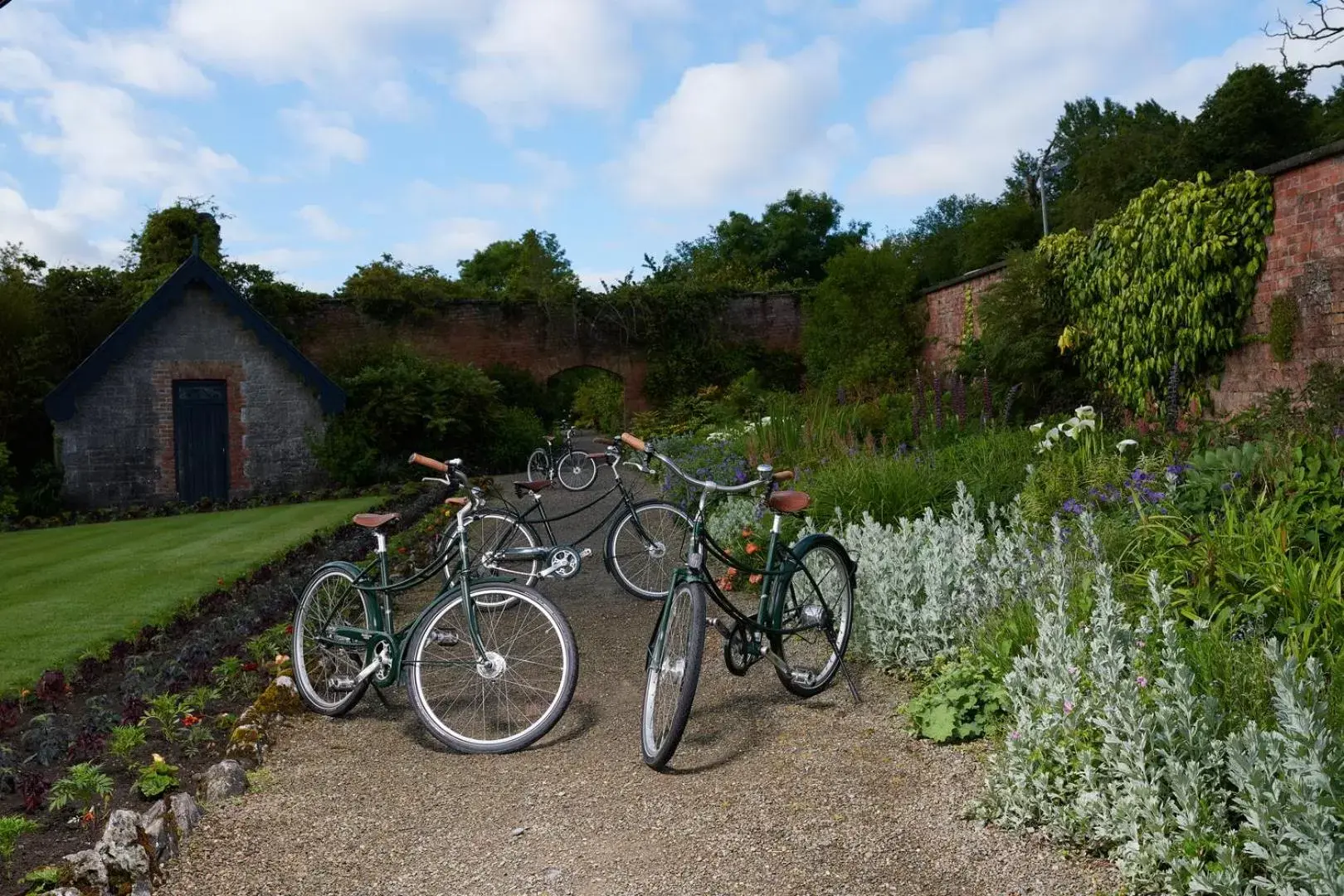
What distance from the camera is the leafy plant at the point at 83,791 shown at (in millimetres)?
3312

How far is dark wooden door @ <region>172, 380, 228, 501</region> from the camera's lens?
15.8 metres

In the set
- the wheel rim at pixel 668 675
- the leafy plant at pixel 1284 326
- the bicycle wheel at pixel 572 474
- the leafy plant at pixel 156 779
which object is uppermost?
the leafy plant at pixel 1284 326

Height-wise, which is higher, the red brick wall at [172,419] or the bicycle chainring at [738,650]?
the red brick wall at [172,419]

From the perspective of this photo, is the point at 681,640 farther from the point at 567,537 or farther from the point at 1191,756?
the point at 567,537

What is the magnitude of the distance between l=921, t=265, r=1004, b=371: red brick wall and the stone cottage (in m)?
10.4

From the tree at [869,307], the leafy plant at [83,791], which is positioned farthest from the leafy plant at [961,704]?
the tree at [869,307]

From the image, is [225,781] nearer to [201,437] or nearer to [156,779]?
[156,779]

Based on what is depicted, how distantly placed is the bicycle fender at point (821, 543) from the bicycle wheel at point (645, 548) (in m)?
2.19

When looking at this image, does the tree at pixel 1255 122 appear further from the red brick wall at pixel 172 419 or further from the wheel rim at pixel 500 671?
the wheel rim at pixel 500 671

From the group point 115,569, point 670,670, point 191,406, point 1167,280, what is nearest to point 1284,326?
point 1167,280

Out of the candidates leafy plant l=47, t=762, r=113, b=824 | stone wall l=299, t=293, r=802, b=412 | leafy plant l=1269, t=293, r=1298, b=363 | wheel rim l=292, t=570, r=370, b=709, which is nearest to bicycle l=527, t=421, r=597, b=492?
stone wall l=299, t=293, r=802, b=412

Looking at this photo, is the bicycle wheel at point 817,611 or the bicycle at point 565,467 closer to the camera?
the bicycle wheel at point 817,611

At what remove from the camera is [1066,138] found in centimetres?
4866

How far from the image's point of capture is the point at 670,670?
145 inches
